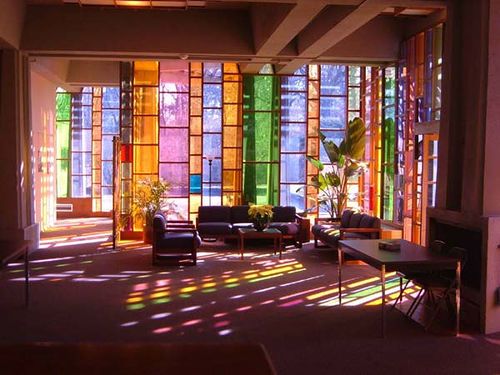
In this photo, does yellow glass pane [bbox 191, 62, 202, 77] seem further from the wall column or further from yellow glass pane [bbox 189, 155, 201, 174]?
the wall column

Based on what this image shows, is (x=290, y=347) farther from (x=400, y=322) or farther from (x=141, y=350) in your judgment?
(x=141, y=350)

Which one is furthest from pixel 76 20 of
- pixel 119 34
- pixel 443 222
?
pixel 443 222

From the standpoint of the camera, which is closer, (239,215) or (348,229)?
(348,229)

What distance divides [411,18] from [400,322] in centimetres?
690

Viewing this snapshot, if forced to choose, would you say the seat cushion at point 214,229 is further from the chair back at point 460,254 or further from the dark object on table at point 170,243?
the chair back at point 460,254

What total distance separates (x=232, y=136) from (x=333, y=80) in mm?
2762

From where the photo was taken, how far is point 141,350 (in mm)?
2148

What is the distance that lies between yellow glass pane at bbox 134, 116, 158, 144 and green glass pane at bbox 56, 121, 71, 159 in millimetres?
5531

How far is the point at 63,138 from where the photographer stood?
58.8 ft

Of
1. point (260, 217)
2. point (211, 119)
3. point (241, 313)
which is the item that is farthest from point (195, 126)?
point (241, 313)

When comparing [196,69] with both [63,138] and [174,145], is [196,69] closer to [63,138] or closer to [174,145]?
[174,145]

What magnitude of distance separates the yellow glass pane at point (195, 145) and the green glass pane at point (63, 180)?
583 cm

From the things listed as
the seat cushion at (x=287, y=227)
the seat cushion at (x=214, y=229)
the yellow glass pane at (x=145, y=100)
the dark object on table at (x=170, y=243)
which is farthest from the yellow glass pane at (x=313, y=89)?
the dark object on table at (x=170, y=243)

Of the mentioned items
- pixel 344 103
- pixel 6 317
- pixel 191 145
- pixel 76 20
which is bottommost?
pixel 6 317
